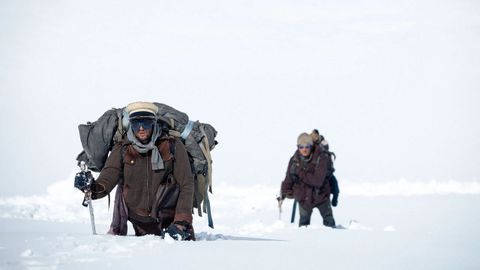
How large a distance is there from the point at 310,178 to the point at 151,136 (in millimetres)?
7642

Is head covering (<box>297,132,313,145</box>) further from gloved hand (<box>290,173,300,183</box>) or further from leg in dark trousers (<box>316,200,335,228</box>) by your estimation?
leg in dark trousers (<box>316,200,335,228</box>)

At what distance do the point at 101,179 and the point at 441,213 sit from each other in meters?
17.3

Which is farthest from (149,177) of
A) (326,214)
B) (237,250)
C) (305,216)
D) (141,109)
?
(326,214)

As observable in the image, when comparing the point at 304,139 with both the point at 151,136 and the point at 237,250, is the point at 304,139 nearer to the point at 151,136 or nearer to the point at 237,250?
the point at 151,136

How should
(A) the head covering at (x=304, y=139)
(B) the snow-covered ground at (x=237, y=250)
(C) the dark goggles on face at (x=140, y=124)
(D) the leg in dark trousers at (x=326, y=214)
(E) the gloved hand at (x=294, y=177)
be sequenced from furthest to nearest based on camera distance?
(E) the gloved hand at (x=294, y=177), (D) the leg in dark trousers at (x=326, y=214), (A) the head covering at (x=304, y=139), (C) the dark goggles on face at (x=140, y=124), (B) the snow-covered ground at (x=237, y=250)

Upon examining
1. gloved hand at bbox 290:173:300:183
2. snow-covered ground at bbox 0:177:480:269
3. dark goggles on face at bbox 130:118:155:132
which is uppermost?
gloved hand at bbox 290:173:300:183

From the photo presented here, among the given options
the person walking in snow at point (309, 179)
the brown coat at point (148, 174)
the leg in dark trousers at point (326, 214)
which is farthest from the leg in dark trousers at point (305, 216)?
the brown coat at point (148, 174)

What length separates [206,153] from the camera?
945cm

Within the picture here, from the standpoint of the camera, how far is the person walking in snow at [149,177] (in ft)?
28.0

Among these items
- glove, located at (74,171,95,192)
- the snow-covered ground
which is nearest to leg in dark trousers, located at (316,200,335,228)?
the snow-covered ground

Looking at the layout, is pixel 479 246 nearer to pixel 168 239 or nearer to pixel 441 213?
pixel 168 239

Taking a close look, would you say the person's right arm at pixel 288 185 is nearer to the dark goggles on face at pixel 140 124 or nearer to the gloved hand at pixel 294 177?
the gloved hand at pixel 294 177

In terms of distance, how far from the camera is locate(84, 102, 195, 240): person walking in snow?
8523 mm

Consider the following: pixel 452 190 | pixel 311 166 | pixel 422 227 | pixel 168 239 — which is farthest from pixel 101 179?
pixel 452 190
